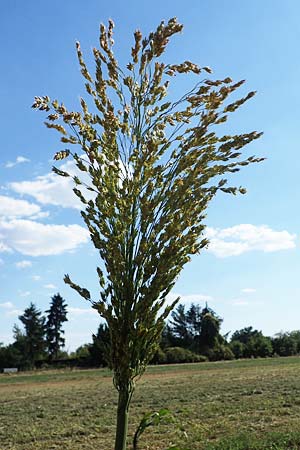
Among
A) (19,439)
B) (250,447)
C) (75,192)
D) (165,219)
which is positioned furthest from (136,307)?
(19,439)

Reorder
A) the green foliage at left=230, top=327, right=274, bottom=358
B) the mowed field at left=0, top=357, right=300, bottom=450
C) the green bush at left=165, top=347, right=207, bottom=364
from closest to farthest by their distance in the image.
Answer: the mowed field at left=0, top=357, right=300, bottom=450 → the green bush at left=165, top=347, right=207, bottom=364 → the green foliage at left=230, top=327, right=274, bottom=358

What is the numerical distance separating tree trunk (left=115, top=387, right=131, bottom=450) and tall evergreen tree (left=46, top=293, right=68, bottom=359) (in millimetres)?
76922

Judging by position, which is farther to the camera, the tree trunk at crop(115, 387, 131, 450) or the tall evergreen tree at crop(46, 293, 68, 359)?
the tall evergreen tree at crop(46, 293, 68, 359)

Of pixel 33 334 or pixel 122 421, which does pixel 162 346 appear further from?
pixel 122 421

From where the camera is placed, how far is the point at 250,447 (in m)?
8.05

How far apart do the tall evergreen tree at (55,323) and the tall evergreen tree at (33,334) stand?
44.8 inches

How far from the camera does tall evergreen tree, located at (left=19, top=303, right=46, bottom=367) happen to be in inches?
2948

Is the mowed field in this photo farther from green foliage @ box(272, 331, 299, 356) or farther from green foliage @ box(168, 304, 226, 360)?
green foliage @ box(272, 331, 299, 356)

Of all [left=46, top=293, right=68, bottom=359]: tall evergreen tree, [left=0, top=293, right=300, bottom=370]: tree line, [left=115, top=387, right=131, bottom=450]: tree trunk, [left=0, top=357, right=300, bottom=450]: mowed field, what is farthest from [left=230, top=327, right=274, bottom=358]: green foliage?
[left=115, top=387, right=131, bottom=450]: tree trunk

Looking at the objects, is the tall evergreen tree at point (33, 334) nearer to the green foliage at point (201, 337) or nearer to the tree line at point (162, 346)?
the tree line at point (162, 346)

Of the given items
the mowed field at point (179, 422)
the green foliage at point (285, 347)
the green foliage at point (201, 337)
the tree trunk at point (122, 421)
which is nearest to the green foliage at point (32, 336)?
the green foliage at point (201, 337)

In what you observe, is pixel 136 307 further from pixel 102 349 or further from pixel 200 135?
pixel 200 135

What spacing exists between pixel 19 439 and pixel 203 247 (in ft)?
33.2

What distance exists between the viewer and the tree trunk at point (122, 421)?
2671 mm
